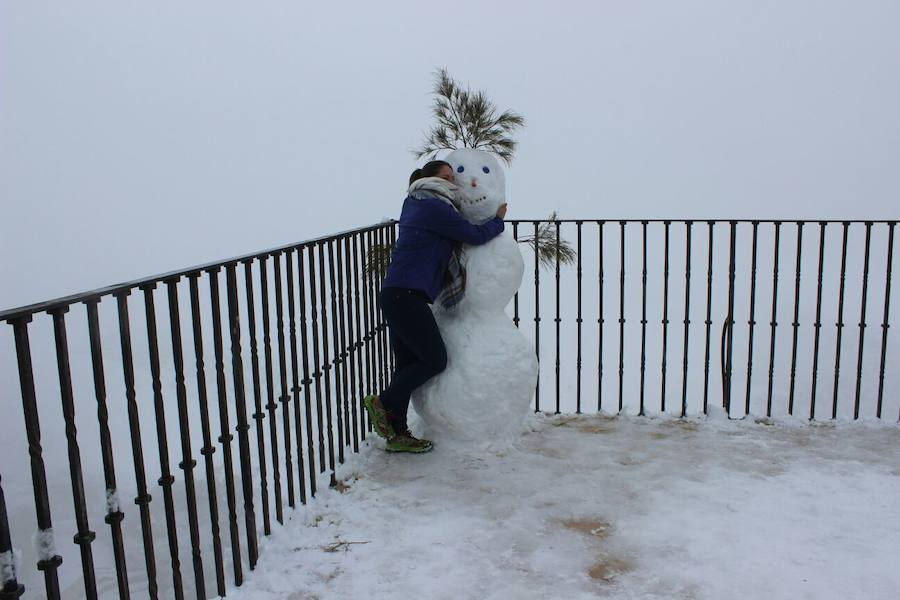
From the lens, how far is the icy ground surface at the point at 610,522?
2689 millimetres

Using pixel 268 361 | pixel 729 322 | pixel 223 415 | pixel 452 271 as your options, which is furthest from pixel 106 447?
pixel 729 322

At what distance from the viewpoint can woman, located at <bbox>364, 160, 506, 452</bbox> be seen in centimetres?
381

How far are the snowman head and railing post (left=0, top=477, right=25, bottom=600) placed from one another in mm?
2899

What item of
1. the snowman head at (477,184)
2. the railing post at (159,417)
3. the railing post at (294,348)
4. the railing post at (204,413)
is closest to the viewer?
the railing post at (159,417)

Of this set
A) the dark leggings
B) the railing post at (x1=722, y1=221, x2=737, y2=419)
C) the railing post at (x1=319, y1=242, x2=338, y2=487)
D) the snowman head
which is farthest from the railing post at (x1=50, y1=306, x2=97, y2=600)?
the railing post at (x1=722, y1=221, x2=737, y2=419)

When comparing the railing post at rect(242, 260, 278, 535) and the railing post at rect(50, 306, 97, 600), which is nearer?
the railing post at rect(50, 306, 97, 600)

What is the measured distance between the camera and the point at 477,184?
4105 millimetres

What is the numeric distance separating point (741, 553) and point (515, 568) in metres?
0.94

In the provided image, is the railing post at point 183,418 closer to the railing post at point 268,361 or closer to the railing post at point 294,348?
the railing post at point 268,361

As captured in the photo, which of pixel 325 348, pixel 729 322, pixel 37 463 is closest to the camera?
pixel 37 463

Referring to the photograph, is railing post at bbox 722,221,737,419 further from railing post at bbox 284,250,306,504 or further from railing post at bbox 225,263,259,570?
railing post at bbox 225,263,259,570

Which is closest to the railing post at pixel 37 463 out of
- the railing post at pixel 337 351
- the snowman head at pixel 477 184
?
the railing post at pixel 337 351

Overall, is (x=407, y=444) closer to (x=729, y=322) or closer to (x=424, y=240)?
(x=424, y=240)

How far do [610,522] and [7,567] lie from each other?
92.2 inches
